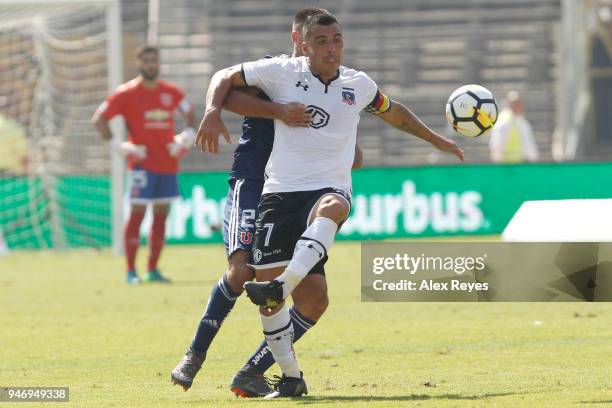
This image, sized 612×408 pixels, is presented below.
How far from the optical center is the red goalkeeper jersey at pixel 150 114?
1585 centimetres

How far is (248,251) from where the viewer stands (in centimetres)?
737

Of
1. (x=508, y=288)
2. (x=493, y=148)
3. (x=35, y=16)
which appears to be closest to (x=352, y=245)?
(x=493, y=148)

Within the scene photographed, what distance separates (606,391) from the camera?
22.4 ft

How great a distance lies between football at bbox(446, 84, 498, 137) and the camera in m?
8.12

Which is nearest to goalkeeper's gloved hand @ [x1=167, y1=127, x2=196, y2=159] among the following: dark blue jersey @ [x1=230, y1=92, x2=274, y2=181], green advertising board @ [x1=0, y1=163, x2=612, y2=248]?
green advertising board @ [x1=0, y1=163, x2=612, y2=248]

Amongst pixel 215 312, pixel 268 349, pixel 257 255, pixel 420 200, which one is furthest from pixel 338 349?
pixel 420 200

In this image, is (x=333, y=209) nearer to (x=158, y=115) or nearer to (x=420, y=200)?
(x=158, y=115)

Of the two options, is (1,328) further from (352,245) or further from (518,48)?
(518,48)

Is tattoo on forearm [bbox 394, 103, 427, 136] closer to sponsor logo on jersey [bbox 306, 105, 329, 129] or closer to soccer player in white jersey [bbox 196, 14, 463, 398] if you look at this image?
soccer player in white jersey [bbox 196, 14, 463, 398]

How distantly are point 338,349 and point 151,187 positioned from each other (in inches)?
269

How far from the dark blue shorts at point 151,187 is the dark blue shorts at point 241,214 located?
8243 mm

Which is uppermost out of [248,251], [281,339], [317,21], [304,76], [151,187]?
[317,21]

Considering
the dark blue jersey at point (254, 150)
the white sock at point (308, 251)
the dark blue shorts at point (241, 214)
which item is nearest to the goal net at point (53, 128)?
the dark blue jersey at point (254, 150)

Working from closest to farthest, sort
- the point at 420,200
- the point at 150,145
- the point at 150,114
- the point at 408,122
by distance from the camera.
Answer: the point at 408,122 < the point at 150,145 < the point at 150,114 < the point at 420,200
